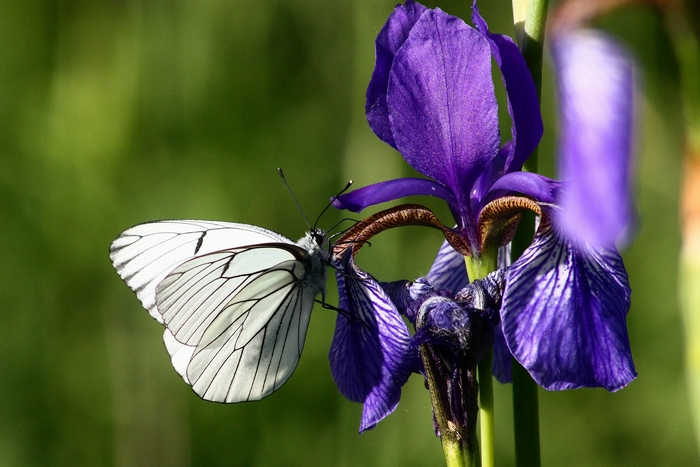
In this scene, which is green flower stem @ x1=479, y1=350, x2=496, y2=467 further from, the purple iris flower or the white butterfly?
the white butterfly

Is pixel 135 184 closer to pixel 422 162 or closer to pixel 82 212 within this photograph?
pixel 82 212

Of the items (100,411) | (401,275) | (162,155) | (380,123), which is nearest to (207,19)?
(162,155)

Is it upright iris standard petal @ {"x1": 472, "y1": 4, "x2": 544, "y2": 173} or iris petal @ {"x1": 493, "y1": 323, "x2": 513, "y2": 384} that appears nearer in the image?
upright iris standard petal @ {"x1": 472, "y1": 4, "x2": 544, "y2": 173}

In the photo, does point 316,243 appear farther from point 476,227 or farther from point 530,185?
point 530,185

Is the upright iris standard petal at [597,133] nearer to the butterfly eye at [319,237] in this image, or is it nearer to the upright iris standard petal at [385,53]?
the upright iris standard petal at [385,53]

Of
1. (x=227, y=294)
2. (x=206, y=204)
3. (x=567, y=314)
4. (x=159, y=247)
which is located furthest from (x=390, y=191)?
(x=206, y=204)

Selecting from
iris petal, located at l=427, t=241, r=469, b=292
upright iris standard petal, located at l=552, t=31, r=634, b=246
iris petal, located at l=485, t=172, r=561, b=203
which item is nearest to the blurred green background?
iris petal, located at l=427, t=241, r=469, b=292
